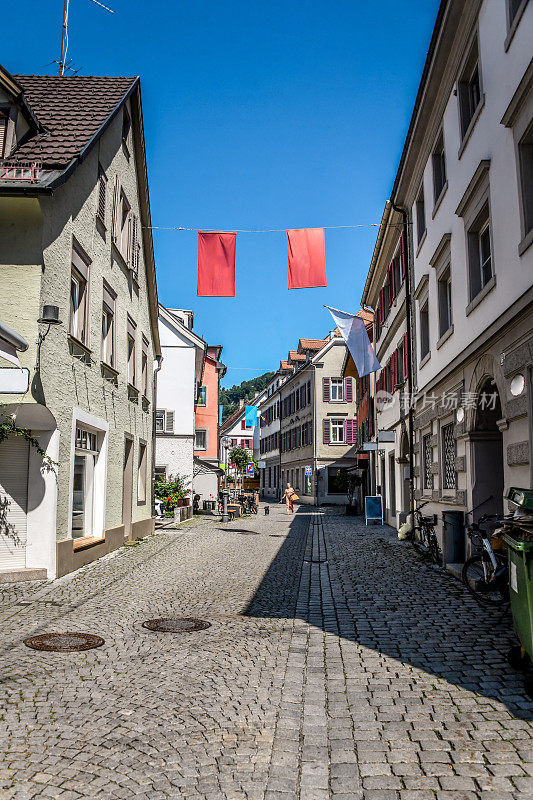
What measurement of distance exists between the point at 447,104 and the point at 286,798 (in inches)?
501

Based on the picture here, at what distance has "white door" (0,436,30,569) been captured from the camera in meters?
10.0

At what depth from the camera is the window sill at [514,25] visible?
8469 millimetres

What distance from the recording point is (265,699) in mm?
5000

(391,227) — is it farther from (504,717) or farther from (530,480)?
(504,717)

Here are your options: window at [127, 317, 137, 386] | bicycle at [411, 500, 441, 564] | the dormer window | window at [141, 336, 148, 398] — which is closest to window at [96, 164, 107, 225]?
the dormer window

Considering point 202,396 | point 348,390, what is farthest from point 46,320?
point 348,390

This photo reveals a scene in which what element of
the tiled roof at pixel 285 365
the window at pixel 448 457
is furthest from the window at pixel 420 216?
the tiled roof at pixel 285 365

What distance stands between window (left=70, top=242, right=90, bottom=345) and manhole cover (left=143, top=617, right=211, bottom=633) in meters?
5.84

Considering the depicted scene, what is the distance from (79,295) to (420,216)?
8711mm

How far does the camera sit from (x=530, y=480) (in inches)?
317

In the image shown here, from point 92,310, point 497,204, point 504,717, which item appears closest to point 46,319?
point 92,310

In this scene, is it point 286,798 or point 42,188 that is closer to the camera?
point 286,798

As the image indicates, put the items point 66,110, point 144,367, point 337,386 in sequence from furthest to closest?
point 337,386 → point 144,367 → point 66,110

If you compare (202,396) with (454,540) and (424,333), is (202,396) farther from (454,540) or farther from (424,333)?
(454,540)
